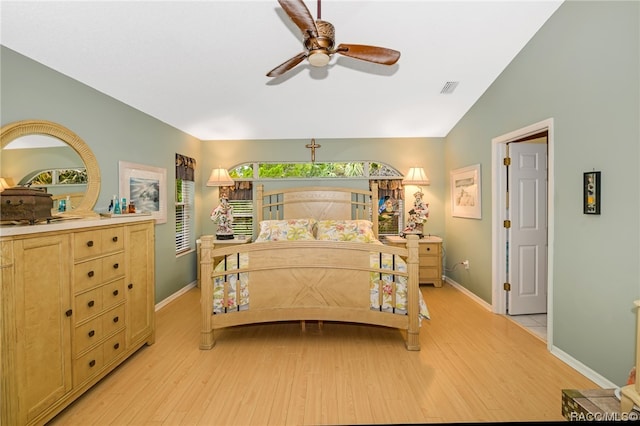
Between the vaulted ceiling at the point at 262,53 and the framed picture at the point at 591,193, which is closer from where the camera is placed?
the framed picture at the point at 591,193

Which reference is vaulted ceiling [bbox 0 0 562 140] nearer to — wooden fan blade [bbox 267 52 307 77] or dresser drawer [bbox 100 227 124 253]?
wooden fan blade [bbox 267 52 307 77]

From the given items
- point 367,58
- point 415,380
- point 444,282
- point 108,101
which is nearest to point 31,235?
point 108,101

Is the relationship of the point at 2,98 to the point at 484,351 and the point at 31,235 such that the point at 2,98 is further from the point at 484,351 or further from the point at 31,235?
the point at 484,351

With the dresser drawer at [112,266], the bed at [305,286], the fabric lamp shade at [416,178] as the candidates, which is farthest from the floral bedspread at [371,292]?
the fabric lamp shade at [416,178]

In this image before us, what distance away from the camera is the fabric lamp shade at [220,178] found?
16.3 feet

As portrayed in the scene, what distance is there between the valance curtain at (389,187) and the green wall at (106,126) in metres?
3.16

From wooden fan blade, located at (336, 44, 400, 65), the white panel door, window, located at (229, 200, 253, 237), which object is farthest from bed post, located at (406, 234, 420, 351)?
window, located at (229, 200, 253, 237)

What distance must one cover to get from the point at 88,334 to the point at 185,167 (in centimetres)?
303

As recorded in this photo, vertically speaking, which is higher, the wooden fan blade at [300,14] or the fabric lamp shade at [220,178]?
the wooden fan blade at [300,14]

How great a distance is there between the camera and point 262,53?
316 cm

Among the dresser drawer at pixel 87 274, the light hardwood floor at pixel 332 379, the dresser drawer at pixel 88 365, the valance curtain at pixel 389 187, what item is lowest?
the light hardwood floor at pixel 332 379

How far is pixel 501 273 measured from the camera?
3.77 meters

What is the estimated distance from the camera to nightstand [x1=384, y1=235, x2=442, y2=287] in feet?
15.9

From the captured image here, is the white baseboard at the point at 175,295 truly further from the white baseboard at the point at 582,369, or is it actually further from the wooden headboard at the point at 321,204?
the white baseboard at the point at 582,369
